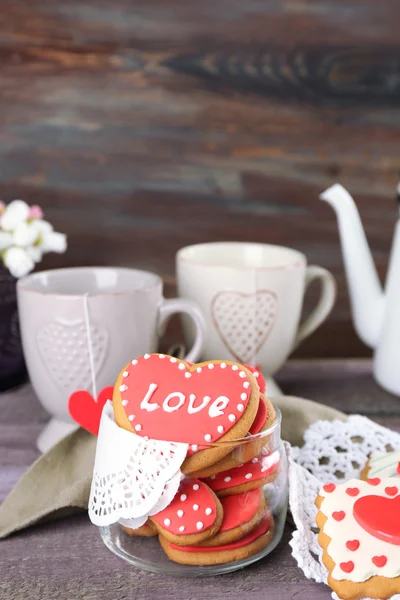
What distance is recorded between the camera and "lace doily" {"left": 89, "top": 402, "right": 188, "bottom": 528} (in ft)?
1.22

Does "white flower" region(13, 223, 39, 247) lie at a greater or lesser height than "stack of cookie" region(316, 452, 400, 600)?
greater

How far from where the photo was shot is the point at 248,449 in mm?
390

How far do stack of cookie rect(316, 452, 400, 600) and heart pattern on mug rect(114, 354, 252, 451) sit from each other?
8 centimetres

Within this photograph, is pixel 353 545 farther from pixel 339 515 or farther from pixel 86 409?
pixel 86 409

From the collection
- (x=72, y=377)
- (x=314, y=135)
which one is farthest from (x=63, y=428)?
(x=314, y=135)

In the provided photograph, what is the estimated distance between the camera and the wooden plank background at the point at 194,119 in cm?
74

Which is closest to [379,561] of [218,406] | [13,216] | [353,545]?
[353,545]

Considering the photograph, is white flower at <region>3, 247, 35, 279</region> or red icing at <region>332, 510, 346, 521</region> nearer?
red icing at <region>332, 510, 346, 521</region>

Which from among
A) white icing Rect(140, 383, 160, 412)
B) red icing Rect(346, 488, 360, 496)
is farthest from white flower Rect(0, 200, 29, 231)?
red icing Rect(346, 488, 360, 496)

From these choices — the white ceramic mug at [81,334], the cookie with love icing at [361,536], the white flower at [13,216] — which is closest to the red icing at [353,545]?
the cookie with love icing at [361,536]

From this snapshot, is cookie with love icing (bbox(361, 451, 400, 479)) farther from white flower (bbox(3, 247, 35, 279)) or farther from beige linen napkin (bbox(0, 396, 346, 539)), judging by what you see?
white flower (bbox(3, 247, 35, 279))

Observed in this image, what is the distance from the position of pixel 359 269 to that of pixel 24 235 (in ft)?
1.12

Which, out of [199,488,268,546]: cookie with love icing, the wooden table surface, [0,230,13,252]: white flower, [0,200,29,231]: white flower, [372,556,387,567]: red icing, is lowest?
the wooden table surface

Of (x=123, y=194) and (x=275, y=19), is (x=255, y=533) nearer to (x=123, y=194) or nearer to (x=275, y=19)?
(x=123, y=194)
